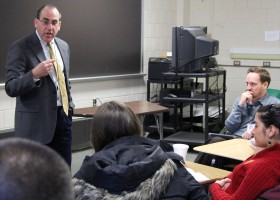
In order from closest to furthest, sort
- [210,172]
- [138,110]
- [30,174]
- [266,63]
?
[30,174], [210,172], [138,110], [266,63]

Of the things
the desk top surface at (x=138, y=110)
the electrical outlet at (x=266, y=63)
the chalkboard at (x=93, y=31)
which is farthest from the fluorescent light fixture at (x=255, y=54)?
the desk top surface at (x=138, y=110)

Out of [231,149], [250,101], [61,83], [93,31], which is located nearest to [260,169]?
[231,149]

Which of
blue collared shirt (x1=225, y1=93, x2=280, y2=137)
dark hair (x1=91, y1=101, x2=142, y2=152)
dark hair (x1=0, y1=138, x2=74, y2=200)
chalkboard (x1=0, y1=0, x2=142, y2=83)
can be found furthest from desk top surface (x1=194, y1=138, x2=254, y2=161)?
chalkboard (x1=0, y1=0, x2=142, y2=83)

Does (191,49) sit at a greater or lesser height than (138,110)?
greater

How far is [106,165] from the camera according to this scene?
1.71 m

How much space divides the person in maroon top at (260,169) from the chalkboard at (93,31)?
2937 millimetres

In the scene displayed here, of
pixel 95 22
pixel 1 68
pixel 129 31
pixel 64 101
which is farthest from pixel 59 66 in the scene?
pixel 129 31

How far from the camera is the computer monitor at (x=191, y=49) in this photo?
4.82 meters

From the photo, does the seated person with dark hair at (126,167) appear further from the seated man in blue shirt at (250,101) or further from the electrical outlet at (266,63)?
the electrical outlet at (266,63)

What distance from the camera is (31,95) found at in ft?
9.53

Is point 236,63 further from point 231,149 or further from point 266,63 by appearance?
point 231,149

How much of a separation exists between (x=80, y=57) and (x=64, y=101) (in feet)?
7.72

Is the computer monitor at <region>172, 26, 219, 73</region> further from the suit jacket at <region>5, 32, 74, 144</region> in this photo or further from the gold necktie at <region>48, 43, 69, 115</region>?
the suit jacket at <region>5, 32, 74, 144</region>

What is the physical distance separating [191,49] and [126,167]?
3.38 metres
